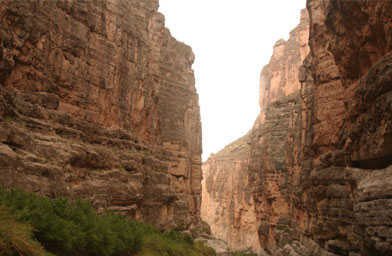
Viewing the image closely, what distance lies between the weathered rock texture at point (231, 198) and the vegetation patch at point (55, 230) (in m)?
43.8

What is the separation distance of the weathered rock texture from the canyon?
83.2 feet

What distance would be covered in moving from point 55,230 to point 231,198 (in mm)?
58776

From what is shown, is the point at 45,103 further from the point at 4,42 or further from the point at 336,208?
the point at 336,208

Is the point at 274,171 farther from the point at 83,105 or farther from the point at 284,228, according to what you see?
the point at 83,105

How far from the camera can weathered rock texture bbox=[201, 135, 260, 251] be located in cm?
6022

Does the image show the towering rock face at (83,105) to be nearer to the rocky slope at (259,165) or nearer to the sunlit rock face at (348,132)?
the sunlit rock face at (348,132)

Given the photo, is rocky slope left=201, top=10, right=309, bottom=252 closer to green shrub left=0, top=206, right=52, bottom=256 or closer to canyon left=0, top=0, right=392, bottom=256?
canyon left=0, top=0, right=392, bottom=256

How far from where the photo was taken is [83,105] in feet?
64.1

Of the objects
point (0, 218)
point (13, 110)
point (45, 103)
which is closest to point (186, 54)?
point (45, 103)

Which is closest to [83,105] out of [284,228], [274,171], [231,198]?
[284,228]

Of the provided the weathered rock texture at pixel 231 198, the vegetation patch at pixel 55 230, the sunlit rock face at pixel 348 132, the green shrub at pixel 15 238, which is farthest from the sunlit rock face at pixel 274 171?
the green shrub at pixel 15 238

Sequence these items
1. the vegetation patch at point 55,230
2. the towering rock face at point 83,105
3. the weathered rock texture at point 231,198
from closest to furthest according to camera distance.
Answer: the vegetation patch at point 55,230, the towering rock face at point 83,105, the weathered rock texture at point 231,198

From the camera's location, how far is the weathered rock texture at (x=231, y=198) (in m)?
60.2

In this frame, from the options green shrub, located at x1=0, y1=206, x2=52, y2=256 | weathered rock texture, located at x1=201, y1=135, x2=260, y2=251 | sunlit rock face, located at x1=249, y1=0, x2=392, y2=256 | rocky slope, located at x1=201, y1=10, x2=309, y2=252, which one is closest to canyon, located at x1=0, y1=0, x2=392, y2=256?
sunlit rock face, located at x1=249, y1=0, x2=392, y2=256
